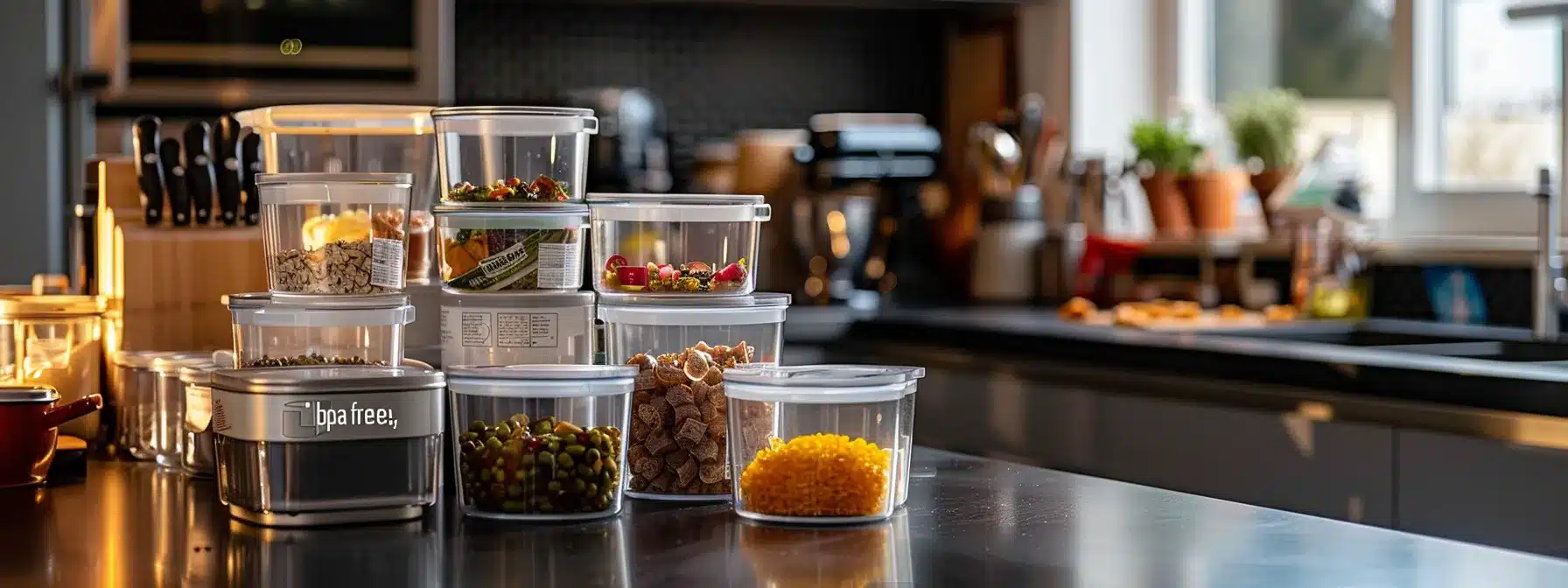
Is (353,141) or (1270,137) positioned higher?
(1270,137)

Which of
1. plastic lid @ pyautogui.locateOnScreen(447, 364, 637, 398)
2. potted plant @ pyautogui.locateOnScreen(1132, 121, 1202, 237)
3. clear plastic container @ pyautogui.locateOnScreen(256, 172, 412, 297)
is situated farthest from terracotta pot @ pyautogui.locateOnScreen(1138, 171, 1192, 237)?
plastic lid @ pyautogui.locateOnScreen(447, 364, 637, 398)

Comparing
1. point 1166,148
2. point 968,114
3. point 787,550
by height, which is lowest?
point 787,550

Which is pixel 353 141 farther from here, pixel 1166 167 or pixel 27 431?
pixel 1166 167

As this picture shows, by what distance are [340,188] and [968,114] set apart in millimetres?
3073

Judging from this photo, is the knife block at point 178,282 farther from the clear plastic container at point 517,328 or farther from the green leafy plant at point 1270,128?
the green leafy plant at point 1270,128

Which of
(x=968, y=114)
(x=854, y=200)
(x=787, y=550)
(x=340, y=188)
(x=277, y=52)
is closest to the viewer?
(x=787, y=550)

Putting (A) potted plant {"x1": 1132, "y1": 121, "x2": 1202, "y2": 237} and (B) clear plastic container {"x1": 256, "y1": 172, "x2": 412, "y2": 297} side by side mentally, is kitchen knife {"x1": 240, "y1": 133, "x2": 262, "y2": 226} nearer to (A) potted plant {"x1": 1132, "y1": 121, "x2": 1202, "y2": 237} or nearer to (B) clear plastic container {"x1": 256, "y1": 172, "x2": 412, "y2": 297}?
(B) clear plastic container {"x1": 256, "y1": 172, "x2": 412, "y2": 297}

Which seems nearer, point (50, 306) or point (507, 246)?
point (507, 246)

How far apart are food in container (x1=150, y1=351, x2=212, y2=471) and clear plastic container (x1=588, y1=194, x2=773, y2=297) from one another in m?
0.43

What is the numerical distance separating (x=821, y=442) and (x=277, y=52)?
2700 mm

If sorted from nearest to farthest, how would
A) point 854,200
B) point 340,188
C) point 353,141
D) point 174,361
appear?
point 340,188 < point 174,361 < point 353,141 < point 854,200

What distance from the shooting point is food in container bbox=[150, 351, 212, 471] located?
1652 millimetres

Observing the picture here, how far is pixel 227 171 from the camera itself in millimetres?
1911

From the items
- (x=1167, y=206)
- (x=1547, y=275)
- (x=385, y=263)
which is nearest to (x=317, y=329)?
(x=385, y=263)
